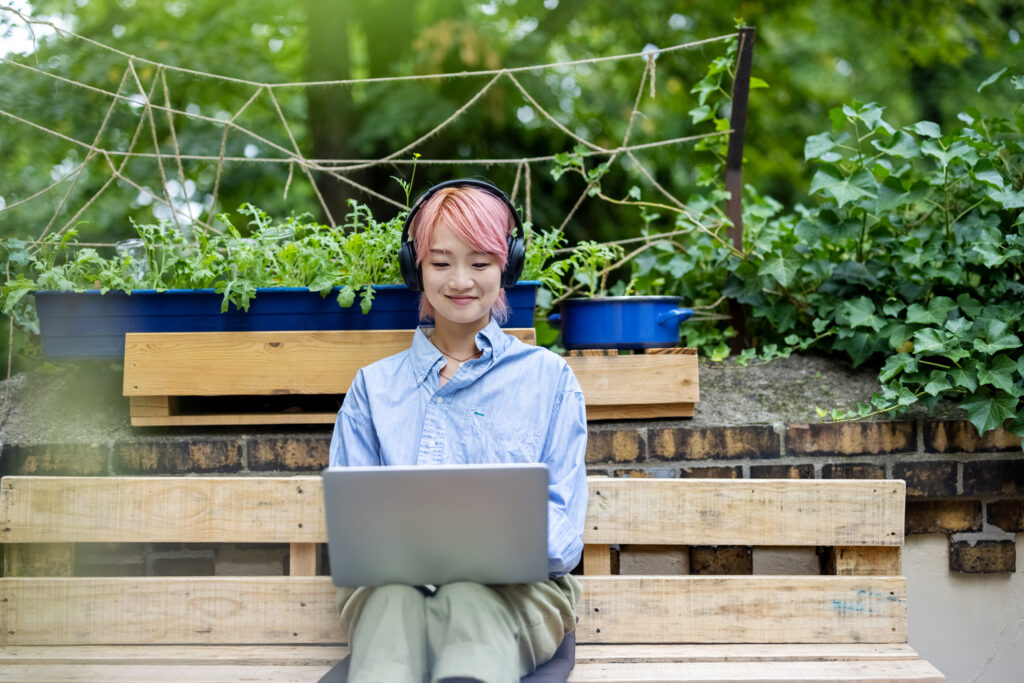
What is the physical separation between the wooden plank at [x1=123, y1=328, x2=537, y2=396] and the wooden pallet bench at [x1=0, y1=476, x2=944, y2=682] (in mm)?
248

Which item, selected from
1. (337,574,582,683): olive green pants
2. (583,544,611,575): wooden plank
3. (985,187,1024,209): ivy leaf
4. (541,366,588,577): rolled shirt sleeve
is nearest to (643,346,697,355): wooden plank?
(541,366,588,577): rolled shirt sleeve

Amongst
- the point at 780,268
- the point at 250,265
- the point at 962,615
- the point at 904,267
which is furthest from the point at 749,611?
the point at 250,265

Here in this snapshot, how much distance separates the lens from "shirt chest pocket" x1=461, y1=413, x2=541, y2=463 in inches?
66.7

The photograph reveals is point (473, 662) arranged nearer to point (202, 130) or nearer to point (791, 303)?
point (791, 303)

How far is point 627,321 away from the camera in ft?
7.00

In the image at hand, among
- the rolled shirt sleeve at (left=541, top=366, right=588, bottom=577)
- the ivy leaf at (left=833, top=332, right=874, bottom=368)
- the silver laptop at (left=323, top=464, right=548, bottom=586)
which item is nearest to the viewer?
Answer: the silver laptop at (left=323, top=464, right=548, bottom=586)

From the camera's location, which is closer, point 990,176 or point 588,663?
point 588,663

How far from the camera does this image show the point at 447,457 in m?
1.70

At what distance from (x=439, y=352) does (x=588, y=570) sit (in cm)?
64

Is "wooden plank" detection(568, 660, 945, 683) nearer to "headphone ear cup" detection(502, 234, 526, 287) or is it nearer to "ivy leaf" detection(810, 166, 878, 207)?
"headphone ear cup" detection(502, 234, 526, 287)

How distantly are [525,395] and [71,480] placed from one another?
A: 111 centimetres

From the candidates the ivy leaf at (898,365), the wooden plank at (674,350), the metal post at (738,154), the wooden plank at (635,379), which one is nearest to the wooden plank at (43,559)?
the wooden plank at (635,379)

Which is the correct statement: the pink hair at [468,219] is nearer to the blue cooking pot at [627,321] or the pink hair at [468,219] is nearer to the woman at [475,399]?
the woman at [475,399]

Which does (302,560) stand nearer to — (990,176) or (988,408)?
(988,408)
